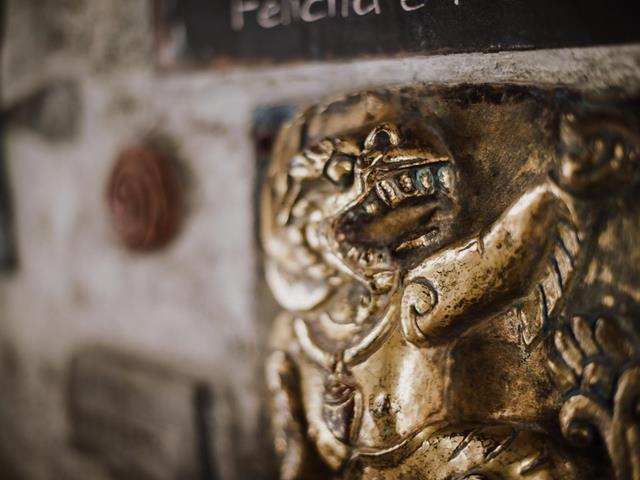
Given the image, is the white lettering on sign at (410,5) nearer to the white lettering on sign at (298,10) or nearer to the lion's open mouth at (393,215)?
the white lettering on sign at (298,10)

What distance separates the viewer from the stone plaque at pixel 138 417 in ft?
3.29

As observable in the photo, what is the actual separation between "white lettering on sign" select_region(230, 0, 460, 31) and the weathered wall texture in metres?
0.06

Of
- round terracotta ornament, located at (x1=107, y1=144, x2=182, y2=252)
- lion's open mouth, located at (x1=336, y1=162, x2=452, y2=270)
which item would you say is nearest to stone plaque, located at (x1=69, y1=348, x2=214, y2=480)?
round terracotta ornament, located at (x1=107, y1=144, x2=182, y2=252)

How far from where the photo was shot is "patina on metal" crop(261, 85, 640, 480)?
50cm

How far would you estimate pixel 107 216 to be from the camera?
1.17 metres

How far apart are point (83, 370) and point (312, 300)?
2.33 feet

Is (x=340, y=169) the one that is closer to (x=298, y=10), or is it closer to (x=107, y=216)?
(x=298, y=10)

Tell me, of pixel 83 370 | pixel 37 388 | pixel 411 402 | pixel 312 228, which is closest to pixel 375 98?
pixel 312 228

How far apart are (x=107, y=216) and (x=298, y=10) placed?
596mm

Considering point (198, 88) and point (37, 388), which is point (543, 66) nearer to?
point (198, 88)

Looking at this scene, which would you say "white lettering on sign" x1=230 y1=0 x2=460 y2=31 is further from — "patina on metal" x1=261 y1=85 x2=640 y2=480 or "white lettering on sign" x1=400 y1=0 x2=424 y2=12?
"patina on metal" x1=261 y1=85 x2=640 y2=480

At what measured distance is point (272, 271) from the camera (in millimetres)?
695

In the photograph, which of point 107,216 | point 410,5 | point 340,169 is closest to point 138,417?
point 107,216

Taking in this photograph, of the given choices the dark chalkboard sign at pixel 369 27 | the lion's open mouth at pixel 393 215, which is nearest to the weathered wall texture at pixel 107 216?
the dark chalkboard sign at pixel 369 27
